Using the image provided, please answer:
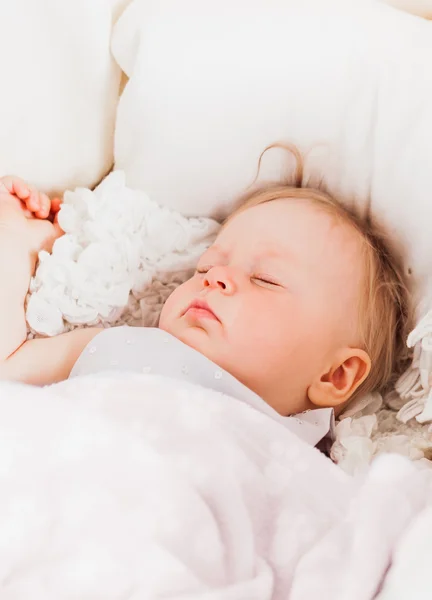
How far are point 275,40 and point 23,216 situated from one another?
49 centimetres

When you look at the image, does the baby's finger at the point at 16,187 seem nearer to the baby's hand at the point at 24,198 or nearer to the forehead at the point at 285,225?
the baby's hand at the point at 24,198

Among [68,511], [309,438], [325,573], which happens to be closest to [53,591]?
[68,511]

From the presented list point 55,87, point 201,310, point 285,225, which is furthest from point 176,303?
point 55,87

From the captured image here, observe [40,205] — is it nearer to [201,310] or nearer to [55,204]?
[55,204]

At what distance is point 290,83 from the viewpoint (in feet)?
3.56

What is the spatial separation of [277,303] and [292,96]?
0.34m

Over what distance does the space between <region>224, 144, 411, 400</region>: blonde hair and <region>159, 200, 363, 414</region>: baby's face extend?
2cm

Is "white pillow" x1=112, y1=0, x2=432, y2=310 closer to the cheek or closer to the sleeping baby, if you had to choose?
the sleeping baby

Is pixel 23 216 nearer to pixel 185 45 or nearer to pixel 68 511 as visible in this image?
pixel 185 45

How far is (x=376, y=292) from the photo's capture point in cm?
105

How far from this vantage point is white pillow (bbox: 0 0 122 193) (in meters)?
1.11

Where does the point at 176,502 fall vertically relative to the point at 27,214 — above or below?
below

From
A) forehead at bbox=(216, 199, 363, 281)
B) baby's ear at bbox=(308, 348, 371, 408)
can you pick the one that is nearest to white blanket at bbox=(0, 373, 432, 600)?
baby's ear at bbox=(308, 348, 371, 408)

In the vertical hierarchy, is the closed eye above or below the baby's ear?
above
